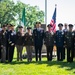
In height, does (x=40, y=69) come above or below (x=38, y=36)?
below

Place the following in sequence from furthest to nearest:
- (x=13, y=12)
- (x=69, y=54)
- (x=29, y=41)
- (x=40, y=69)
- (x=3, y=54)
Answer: (x=13, y=12) < (x=29, y=41) < (x=3, y=54) < (x=69, y=54) < (x=40, y=69)

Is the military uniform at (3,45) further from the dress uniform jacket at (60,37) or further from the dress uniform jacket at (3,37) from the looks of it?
the dress uniform jacket at (60,37)

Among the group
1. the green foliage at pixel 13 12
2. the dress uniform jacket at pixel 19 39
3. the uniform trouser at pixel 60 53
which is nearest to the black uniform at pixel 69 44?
the uniform trouser at pixel 60 53

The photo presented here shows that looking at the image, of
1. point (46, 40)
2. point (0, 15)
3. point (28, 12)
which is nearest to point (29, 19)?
point (28, 12)

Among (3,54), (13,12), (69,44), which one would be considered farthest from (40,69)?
(13,12)

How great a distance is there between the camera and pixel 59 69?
12070 mm

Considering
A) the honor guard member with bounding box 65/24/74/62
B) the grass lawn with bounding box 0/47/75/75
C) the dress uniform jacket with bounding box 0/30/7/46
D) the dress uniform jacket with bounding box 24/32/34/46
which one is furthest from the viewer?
the dress uniform jacket with bounding box 24/32/34/46

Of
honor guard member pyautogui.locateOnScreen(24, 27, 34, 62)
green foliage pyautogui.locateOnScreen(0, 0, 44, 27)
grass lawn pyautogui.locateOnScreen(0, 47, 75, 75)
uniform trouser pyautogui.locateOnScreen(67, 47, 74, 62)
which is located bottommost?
grass lawn pyautogui.locateOnScreen(0, 47, 75, 75)

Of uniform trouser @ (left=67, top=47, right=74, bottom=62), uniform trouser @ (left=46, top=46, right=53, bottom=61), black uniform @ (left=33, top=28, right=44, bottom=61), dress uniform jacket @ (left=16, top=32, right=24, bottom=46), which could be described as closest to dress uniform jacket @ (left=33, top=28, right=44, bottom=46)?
black uniform @ (left=33, top=28, right=44, bottom=61)

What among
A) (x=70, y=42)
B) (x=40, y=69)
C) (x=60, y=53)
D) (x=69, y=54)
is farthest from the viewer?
(x=60, y=53)

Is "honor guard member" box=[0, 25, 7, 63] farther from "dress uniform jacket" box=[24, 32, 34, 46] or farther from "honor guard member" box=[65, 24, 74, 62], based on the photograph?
"honor guard member" box=[65, 24, 74, 62]

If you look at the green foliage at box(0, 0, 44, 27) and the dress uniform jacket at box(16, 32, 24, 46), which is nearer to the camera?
the dress uniform jacket at box(16, 32, 24, 46)

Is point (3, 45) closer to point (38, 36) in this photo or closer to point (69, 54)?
point (38, 36)

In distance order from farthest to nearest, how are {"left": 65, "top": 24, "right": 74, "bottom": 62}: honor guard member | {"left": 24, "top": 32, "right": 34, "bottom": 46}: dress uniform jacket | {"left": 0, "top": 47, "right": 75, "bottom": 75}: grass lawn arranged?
1. {"left": 24, "top": 32, "right": 34, "bottom": 46}: dress uniform jacket
2. {"left": 65, "top": 24, "right": 74, "bottom": 62}: honor guard member
3. {"left": 0, "top": 47, "right": 75, "bottom": 75}: grass lawn
